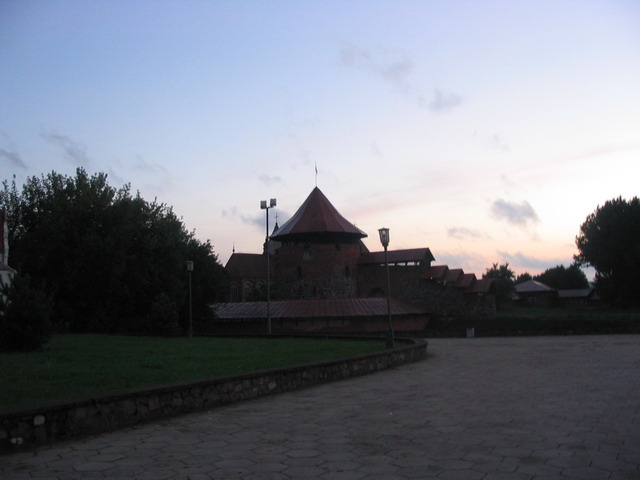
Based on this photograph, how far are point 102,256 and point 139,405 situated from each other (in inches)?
1000

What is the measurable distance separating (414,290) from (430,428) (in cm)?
3812

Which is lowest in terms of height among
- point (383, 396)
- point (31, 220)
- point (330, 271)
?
point (383, 396)

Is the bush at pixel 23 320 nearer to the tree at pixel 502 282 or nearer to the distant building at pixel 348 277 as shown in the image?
the distant building at pixel 348 277

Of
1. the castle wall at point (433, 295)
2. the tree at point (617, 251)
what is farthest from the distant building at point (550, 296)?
the castle wall at point (433, 295)

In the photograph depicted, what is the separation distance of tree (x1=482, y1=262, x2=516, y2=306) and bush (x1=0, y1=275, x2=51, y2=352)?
2537 inches

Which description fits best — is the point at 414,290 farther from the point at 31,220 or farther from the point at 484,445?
the point at 484,445

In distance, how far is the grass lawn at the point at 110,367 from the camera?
9.14 m

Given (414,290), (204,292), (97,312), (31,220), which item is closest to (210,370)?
(97,312)

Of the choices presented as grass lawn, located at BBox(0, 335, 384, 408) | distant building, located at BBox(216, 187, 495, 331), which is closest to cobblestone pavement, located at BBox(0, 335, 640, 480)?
grass lawn, located at BBox(0, 335, 384, 408)

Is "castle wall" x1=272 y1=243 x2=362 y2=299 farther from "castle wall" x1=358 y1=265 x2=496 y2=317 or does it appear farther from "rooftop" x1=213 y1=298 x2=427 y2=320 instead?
"rooftop" x1=213 y1=298 x2=427 y2=320

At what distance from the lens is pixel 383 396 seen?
1083cm

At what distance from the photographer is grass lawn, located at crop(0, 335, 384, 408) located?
360 inches

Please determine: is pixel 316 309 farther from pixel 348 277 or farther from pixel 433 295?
pixel 433 295

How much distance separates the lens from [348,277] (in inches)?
1890
